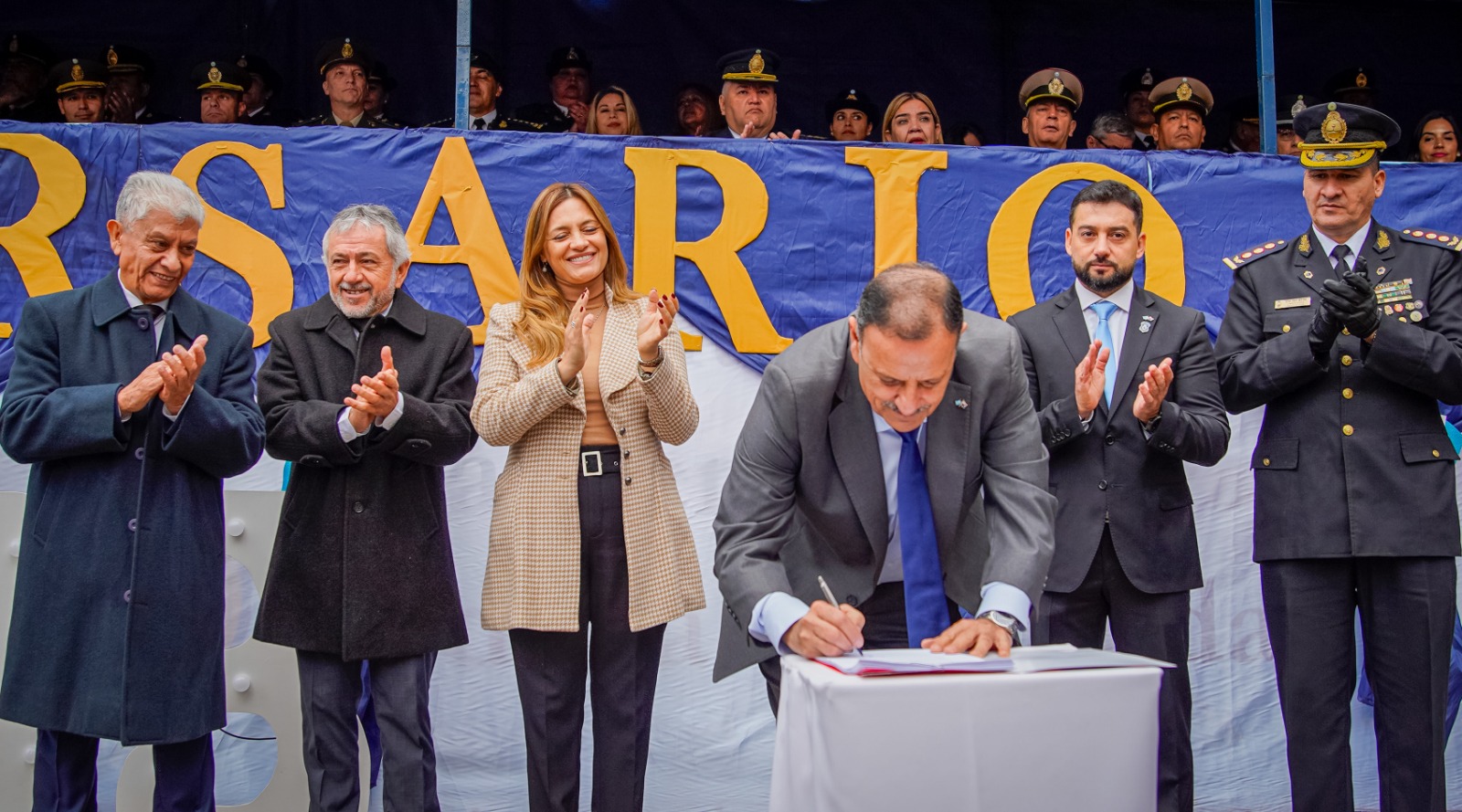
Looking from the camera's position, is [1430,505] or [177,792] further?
[1430,505]

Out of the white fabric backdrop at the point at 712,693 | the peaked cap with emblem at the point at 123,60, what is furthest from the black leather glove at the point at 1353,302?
the peaked cap with emblem at the point at 123,60

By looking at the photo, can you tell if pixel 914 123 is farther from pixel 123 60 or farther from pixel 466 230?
pixel 123 60

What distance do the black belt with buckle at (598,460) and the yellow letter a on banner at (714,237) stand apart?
105 centimetres

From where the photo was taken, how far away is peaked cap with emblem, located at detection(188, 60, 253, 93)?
5539mm

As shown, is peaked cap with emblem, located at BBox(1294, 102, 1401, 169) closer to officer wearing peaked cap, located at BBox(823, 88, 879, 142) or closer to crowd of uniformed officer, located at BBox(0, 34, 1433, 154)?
crowd of uniformed officer, located at BBox(0, 34, 1433, 154)

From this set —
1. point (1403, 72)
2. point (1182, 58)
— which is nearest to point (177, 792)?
point (1182, 58)

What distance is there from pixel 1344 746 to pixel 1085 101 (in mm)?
4291

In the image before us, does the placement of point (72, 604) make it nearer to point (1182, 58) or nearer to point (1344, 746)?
point (1344, 746)

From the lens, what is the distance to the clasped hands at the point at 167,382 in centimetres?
→ 293

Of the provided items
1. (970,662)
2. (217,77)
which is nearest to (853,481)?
(970,662)

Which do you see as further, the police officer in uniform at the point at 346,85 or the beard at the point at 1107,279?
the police officer in uniform at the point at 346,85

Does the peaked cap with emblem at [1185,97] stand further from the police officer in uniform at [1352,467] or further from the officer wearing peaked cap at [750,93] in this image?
the police officer in uniform at [1352,467]

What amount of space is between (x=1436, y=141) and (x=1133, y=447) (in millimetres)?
3221

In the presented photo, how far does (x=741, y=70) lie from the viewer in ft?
16.7
